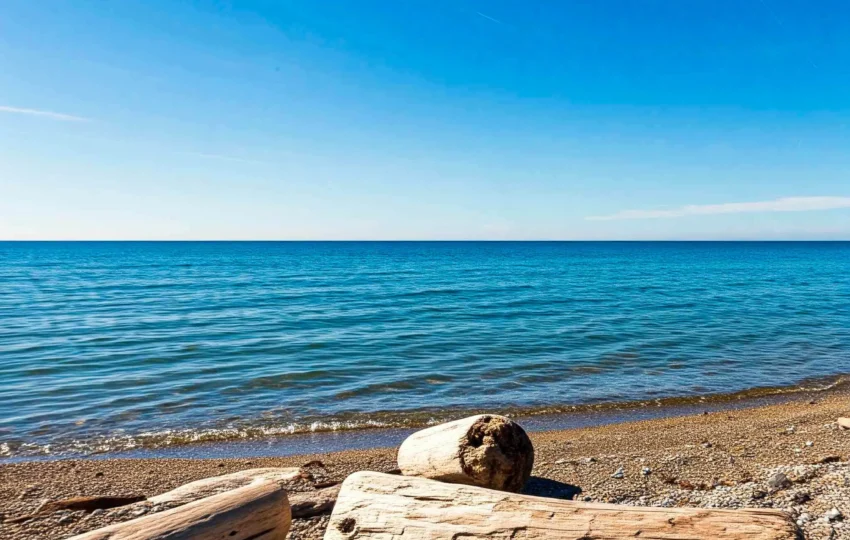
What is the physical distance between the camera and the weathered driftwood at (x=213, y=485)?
5512 millimetres

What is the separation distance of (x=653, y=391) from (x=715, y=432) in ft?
10.2

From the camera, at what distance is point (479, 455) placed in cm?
565

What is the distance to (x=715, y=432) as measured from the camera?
376 inches

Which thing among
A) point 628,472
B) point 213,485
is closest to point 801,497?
point 628,472

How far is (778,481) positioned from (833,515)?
3.42ft

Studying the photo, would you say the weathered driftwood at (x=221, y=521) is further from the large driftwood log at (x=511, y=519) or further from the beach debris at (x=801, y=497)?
the beach debris at (x=801, y=497)

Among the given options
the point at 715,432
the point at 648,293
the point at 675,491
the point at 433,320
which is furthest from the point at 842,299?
the point at 675,491

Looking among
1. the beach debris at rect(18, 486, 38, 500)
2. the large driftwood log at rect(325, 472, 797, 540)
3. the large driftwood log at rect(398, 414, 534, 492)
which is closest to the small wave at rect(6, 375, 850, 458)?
the beach debris at rect(18, 486, 38, 500)

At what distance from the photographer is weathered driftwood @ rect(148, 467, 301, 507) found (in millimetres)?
5512

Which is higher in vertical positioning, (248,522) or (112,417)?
(248,522)

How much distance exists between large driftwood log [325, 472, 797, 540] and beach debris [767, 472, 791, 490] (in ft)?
11.0

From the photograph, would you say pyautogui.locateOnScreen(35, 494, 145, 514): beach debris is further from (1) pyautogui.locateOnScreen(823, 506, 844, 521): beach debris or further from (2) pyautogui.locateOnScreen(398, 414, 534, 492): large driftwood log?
(1) pyautogui.locateOnScreen(823, 506, 844, 521): beach debris

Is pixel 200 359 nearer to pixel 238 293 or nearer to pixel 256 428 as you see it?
pixel 256 428

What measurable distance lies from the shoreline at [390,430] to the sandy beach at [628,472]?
0.49 metres
